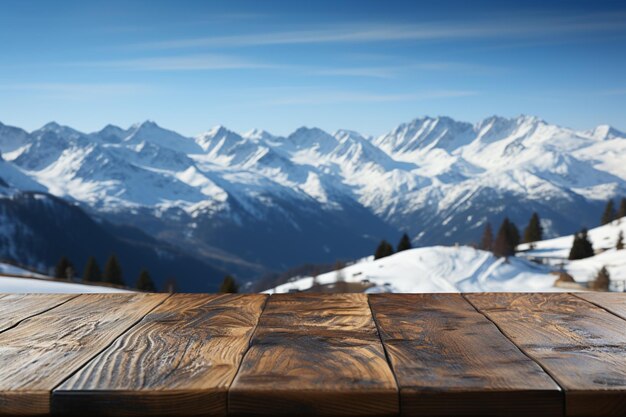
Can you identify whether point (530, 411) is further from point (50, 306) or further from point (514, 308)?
point (50, 306)

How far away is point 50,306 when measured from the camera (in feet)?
8.86

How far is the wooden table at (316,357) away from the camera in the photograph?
5.08 ft

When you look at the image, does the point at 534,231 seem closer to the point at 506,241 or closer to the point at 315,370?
the point at 506,241

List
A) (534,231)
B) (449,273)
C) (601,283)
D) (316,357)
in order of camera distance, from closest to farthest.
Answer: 1. (316,357)
2. (601,283)
3. (449,273)
4. (534,231)

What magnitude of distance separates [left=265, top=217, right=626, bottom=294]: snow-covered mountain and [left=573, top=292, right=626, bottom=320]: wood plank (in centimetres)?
4991

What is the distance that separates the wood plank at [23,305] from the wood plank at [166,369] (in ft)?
1.65

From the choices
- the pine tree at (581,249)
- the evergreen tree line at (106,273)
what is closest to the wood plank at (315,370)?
the evergreen tree line at (106,273)

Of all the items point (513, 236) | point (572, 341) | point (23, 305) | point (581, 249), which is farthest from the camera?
point (513, 236)

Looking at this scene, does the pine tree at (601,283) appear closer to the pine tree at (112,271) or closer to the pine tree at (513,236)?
the pine tree at (513,236)

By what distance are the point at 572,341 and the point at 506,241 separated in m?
77.4

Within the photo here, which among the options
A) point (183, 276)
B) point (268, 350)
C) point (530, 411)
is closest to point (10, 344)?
point (268, 350)

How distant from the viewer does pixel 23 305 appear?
2.74m

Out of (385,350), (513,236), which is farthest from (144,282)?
(385,350)

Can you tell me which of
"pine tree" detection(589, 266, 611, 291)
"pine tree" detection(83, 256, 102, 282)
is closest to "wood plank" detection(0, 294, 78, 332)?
"pine tree" detection(589, 266, 611, 291)
